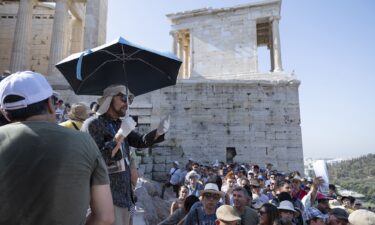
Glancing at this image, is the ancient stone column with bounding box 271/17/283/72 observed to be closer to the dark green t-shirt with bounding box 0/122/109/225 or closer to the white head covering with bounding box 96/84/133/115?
the white head covering with bounding box 96/84/133/115

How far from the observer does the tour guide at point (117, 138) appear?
258 cm

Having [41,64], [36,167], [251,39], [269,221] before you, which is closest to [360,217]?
[269,221]

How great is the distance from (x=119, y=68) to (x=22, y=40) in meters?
17.0

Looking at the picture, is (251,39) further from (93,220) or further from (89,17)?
(93,220)

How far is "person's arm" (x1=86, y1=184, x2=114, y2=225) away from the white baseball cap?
0.54m

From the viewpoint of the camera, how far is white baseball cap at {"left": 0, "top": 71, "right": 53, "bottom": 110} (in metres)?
1.54

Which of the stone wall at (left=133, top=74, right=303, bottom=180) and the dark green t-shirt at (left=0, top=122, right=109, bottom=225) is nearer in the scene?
the dark green t-shirt at (left=0, top=122, right=109, bottom=225)

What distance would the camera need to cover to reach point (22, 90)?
1545mm

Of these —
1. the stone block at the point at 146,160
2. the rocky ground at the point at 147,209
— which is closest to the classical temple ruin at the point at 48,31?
the stone block at the point at 146,160

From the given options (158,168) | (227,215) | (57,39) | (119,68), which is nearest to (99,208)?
(227,215)

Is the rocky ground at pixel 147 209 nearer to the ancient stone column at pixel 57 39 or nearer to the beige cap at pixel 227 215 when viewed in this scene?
the beige cap at pixel 227 215

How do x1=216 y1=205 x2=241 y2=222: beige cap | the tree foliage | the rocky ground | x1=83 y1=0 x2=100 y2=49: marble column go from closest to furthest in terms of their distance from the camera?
x1=216 y1=205 x2=241 y2=222: beige cap
the rocky ground
x1=83 y1=0 x2=100 y2=49: marble column
the tree foliage

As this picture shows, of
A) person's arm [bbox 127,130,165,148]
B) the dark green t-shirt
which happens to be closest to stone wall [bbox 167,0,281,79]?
person's arm [bbox 127,130,165,148]

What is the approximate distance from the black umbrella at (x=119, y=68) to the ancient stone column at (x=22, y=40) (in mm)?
15822
